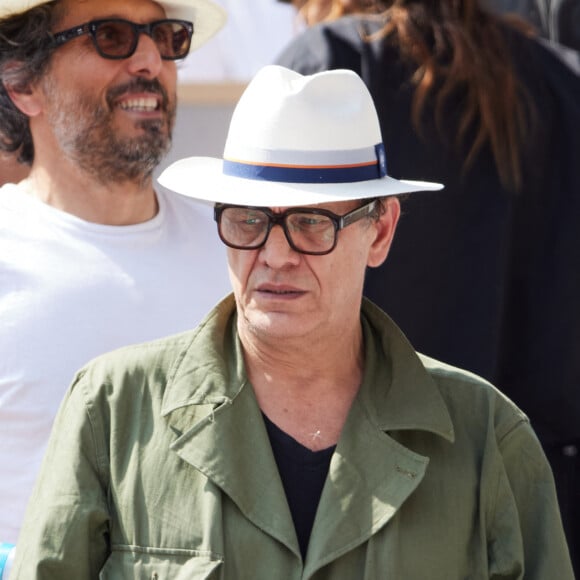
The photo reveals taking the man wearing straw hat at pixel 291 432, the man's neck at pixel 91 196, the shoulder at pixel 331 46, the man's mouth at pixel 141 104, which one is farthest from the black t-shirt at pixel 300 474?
the shoulder at pixel 331 46

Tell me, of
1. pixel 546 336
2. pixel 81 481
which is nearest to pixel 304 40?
pixel 546 336

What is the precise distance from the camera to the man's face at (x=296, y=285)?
2.21m

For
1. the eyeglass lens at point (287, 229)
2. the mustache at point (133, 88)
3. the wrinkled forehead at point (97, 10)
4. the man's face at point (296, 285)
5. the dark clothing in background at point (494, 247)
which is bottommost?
the dark clothing in background at point (494, 247)

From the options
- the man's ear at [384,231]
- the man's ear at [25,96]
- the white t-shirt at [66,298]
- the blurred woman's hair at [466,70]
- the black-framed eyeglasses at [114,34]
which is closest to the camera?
the man's ear at [384,231]

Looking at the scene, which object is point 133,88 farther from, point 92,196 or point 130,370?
point 130,370

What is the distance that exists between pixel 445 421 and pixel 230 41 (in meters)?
2.25

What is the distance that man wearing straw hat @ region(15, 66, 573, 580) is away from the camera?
2.13 metres

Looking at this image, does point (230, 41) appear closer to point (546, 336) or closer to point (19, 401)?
point (546, 336)

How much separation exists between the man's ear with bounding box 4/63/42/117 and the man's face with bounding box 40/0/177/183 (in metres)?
0.07

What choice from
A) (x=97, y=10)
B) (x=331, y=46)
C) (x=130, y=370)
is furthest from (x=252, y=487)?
(x=331, y=46)

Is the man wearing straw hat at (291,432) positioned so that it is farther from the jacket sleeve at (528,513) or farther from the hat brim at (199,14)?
the hat brim at (199,14)

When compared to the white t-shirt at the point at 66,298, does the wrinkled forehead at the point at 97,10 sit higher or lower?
higher

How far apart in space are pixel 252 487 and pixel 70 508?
30 cm

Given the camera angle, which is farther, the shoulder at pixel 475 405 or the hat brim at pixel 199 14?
the hat brim at pixel 199 14
